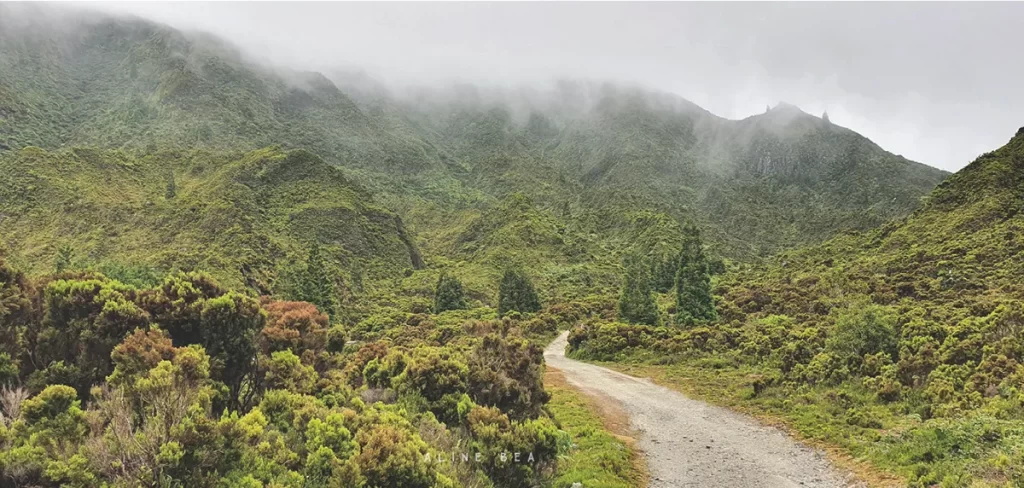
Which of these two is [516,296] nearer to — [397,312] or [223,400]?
[397,312]

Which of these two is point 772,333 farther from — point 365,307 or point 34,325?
point 365,307

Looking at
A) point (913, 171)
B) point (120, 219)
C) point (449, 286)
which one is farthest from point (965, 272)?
point (913, 171)

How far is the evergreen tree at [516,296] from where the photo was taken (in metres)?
55.9

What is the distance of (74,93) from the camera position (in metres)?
126

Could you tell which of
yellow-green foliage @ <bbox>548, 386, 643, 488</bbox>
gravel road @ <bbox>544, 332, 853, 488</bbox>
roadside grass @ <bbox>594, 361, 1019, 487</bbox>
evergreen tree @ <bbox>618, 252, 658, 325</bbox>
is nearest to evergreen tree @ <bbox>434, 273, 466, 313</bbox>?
evergreen tree @ <bbox>618, 252, 658, 325</bbox>

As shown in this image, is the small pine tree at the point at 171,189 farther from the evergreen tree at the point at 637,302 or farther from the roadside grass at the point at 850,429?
the roadside grass at the point at 850,429

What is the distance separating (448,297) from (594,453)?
49347 mm

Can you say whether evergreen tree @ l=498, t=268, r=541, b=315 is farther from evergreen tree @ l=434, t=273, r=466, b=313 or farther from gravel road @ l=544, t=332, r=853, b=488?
gravel road @ l=544, t=332, r=853, b=488

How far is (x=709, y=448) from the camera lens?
45.0ft

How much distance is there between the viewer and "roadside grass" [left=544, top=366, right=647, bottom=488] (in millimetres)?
11188

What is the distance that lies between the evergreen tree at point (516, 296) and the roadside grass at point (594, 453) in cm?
3686

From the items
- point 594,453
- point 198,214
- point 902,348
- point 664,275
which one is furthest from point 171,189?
point 902,348

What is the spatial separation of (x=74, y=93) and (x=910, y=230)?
159 m

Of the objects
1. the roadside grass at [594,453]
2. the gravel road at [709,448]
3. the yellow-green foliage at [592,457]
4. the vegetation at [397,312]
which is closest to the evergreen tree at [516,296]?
the vegetation at [397,312]
